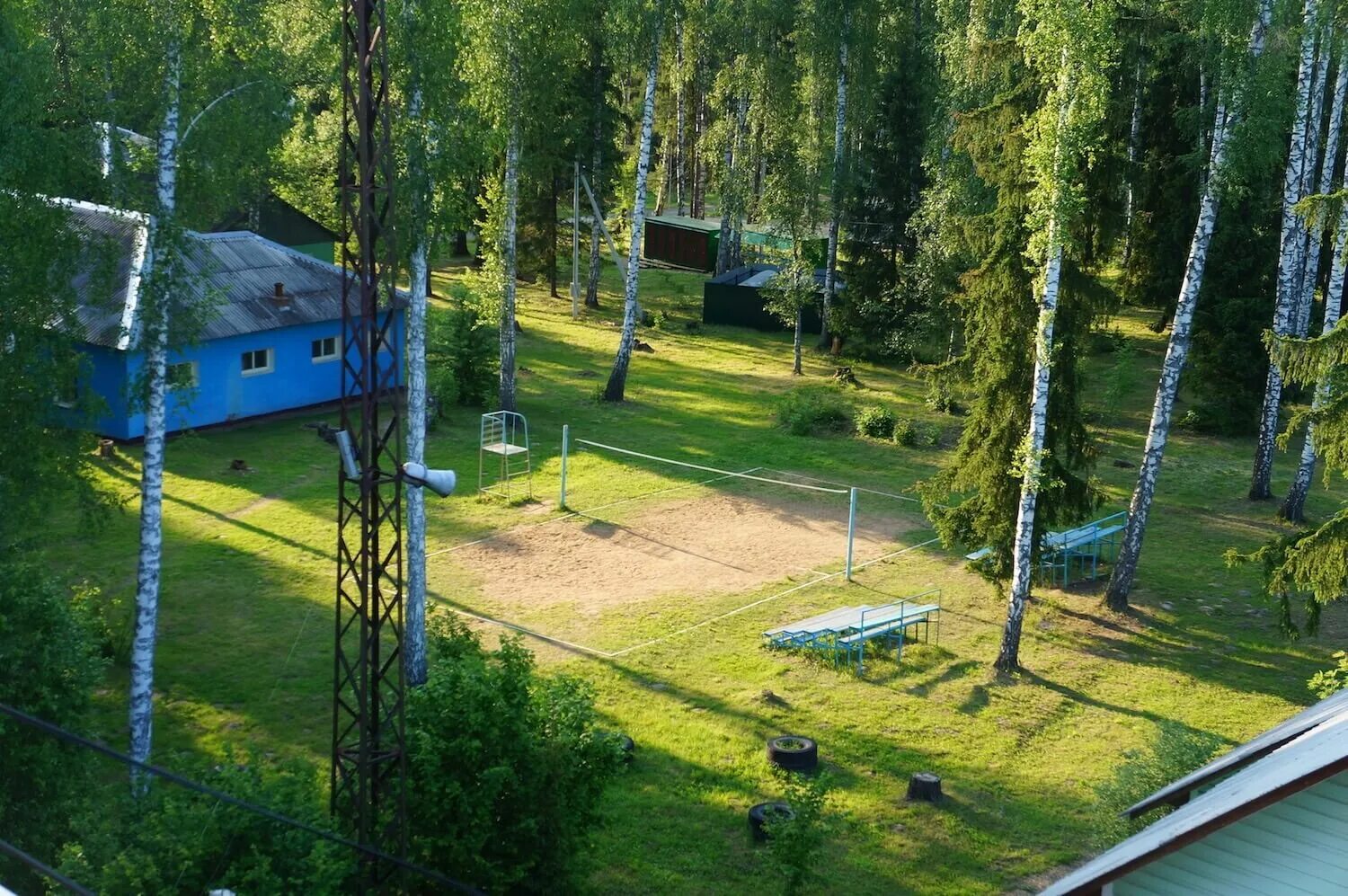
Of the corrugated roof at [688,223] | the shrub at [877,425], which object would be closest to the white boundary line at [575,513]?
the shrub at [877,425]

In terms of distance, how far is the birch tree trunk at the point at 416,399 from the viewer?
1625cm

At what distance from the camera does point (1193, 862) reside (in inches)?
360

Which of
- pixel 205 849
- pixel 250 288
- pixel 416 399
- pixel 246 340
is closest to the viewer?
pixel 205 849

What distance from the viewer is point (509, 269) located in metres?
30.2

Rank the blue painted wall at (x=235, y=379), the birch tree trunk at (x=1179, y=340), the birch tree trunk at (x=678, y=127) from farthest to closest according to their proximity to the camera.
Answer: the birch tree trunk at (x=678, y=127) < the blue painted wall at (x=235, y=379) < the birch tree trunk at (x=1179, y=340)

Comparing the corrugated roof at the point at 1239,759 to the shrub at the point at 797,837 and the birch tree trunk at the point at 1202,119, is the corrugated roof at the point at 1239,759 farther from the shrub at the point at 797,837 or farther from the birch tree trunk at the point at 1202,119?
the birch tree trunk at the point at 1202,119

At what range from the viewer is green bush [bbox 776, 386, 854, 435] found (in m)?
32.0

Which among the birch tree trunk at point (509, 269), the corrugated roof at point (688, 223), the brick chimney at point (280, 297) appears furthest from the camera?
the corrugated roof at point (688, 223)

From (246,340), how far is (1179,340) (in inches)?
768

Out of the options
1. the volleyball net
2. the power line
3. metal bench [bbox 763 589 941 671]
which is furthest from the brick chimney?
the power line

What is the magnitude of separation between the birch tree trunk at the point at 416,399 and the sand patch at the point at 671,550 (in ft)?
13.0

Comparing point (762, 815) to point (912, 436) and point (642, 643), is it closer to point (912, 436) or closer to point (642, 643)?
point (642, 643)

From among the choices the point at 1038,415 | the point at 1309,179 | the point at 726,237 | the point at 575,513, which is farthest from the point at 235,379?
the point at 1309,179

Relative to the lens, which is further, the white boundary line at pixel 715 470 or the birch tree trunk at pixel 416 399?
the white boundary line at pixel 715 470
